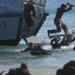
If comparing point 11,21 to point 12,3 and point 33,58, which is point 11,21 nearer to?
point 12,3

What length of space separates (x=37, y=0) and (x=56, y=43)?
267 centimetres

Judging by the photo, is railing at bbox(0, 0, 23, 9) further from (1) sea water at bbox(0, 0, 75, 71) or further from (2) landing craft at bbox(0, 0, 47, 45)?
(1) sea water at bbox(0, 0, 75, 71)

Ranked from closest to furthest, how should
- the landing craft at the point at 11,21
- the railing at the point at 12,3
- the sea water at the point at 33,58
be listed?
the sea water at the point at 33,58 < the landing craft at the point at 11,21 < the railing at the point at 12,3

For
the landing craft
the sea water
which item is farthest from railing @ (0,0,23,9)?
the sea water

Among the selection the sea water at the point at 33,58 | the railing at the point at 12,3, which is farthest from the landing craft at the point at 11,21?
the sea water at the point at 33,58

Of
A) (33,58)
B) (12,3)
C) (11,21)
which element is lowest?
(33,58)

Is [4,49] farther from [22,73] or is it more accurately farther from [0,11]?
[22,73]

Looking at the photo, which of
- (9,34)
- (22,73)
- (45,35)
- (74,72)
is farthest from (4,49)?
(74,72)

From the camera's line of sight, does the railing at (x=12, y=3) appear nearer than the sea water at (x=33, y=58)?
No

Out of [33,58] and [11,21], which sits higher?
[11,21]

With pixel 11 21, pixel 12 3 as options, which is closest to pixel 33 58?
pixel 11 21

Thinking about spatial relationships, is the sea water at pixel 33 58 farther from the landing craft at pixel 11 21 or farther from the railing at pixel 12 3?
the railing at pixel 12 3

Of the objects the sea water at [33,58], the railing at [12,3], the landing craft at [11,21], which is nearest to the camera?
the sea water at [33,58]

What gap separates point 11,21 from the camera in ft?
50.8
